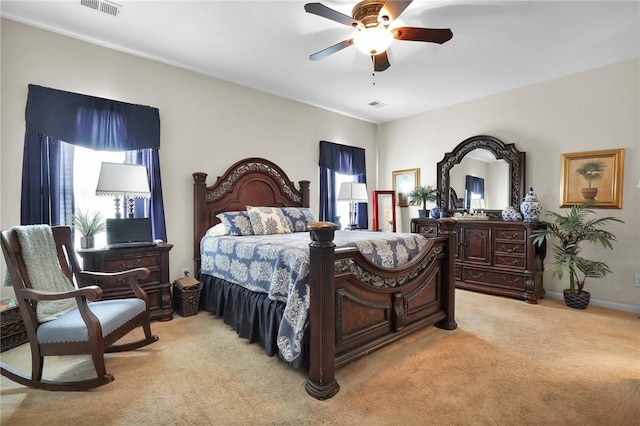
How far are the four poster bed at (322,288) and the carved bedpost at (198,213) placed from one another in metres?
0.01

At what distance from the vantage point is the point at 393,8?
6.86 feet

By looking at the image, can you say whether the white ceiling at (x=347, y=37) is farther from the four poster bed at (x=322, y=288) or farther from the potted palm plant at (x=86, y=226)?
the potted palm plant at (x=86, y=226)

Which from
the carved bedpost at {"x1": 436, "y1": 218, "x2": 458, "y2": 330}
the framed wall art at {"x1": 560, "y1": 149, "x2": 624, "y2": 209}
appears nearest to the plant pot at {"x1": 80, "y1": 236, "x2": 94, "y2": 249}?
the carved bedpost at {"x1": 436, "y1": 218, "x2": 458, "y2": 330}

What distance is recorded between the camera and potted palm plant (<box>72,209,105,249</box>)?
2846 millimetres

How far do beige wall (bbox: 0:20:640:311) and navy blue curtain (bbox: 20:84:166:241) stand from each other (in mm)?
99

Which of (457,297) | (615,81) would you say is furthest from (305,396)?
(615,81)

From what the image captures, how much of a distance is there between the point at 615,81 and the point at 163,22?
4.93 metres

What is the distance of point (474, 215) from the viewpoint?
4648 mm

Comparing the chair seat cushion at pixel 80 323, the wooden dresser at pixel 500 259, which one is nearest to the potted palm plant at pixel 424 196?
the wooden dresser at pixel 500 259

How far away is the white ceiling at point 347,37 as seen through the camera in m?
2.56

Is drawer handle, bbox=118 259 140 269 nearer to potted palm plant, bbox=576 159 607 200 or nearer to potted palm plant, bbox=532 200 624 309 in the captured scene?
potted palm plant, bbox=532 200 624 309

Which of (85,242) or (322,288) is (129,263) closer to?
(85,242)

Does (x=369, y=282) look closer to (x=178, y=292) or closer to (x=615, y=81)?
(x=178, y=292)

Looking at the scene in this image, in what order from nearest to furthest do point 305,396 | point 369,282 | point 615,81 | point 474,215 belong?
1. point 305,396
2. point 369,282
3. point 615,81
4. point 474,215
